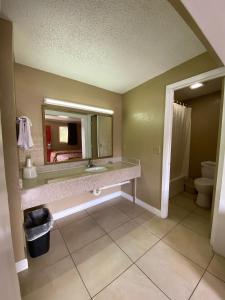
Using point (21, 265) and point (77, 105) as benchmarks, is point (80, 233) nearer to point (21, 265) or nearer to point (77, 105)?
point (21, 265)

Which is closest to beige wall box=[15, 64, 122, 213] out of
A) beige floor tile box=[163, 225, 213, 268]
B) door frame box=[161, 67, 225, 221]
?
door frame box=[161, 67, 225, 221]

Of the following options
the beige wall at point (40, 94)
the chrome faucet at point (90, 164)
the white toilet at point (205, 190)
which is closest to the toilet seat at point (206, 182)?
the white toilet at point (205, 190)

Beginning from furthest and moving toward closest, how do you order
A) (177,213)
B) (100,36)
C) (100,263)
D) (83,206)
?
1. (83,206)
2. (177,213)
3. (100,263)
4. (100,36)

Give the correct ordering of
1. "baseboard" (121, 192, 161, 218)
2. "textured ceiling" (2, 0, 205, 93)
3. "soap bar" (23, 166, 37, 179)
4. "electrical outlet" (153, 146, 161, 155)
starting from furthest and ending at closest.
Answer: "baseboard" (121, 192, 161, 218)
"electrical outlet" (153, 146, 161, 155)
"soap bar" (23, 166, 37, 179)
"textured ceiling" (2, 0, 205, 93)

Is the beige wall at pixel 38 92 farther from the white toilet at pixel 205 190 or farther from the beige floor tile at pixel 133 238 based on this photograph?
the white toilet at pixel 205 190

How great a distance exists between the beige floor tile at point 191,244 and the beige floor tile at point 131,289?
1.85 ft

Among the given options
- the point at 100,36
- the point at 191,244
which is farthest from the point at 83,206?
the point at 100,36

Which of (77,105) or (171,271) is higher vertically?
(77,105)

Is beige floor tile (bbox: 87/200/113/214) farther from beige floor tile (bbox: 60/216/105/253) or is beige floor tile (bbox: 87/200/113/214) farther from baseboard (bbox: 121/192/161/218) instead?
baseboard (bbox: 121/192/161/218)

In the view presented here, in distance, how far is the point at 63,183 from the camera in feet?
5.16

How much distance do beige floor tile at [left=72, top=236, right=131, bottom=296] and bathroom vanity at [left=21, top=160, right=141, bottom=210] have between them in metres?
0.65

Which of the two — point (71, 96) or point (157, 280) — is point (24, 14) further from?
point (157, 280)

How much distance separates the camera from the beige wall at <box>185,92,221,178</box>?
273 cm

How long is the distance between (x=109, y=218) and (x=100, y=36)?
234cm
